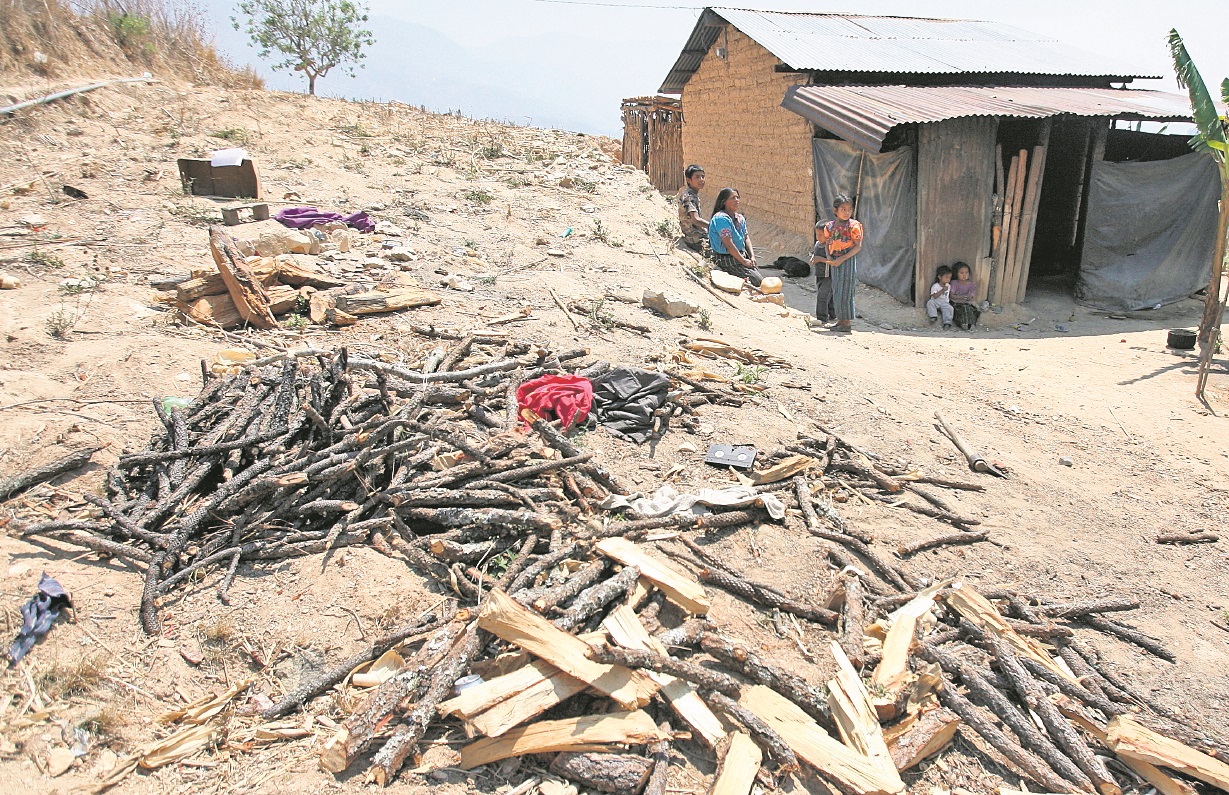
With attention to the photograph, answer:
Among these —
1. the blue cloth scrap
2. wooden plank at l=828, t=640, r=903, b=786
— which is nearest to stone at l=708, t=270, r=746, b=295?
wooden plank at l=828, t=640, r=903, b=786

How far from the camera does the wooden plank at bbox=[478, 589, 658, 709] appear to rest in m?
2.64

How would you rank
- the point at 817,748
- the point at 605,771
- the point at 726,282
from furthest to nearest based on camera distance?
the point at 726,282 < the point at 817,748 < the point at 605,771

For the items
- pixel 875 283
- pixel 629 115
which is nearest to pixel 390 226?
pixel 875 283

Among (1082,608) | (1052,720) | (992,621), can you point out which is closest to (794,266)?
(1082,608)

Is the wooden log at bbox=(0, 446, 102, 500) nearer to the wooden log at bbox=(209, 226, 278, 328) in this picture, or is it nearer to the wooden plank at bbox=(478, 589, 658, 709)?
the wooden log at bbox=(209, 226, 278, 328)

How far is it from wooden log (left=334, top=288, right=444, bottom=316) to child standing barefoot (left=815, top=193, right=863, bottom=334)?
449 centimetres

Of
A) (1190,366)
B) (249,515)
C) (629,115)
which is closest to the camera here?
(249,515)

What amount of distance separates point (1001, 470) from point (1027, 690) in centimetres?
228

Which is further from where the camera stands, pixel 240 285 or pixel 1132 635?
pixel 240 285

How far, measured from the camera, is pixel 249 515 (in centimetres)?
369

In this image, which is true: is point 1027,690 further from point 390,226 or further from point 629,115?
point 629,115

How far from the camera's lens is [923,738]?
107 inches

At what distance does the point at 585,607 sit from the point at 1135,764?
→ 2262 millimetres

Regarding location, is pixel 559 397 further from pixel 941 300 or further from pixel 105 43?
pixel 105 43
